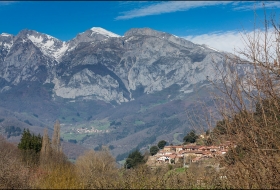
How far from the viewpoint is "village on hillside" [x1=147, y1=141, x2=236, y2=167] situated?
9.18 meters

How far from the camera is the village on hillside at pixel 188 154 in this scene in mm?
9181

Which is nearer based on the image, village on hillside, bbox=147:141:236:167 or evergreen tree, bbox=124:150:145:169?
village on hillside, bbox=147:141:236:167

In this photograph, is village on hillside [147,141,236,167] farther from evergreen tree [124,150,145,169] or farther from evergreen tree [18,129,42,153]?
evergreen tree [18,129,42,153]

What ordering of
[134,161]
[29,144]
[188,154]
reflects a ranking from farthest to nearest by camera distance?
1. [134,161]
2. [188,154]
3. [29,144]

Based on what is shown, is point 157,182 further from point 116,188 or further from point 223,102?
point 223,102

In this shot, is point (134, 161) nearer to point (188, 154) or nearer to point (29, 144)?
point (188, 154)

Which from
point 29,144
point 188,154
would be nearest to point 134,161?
point 188,154

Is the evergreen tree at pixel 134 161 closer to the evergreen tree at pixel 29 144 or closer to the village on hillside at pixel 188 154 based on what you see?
the village on hillside at pixel 188 154

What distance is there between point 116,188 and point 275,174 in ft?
10.8

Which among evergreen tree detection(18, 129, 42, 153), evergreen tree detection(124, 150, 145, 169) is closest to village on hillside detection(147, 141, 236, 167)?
evergreen tree detection(124, 150, 145, 169)

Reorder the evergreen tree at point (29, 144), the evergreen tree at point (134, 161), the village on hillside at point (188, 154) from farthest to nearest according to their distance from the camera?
1. the evergreen tree at point (134, 161)
2. the evergreen tree at point (29, 144)
3. the village on hillside at point (188, 154)

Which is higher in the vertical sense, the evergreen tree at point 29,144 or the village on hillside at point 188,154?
the evergreen tree at point 29,144

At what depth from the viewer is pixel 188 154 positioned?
64.2 meters

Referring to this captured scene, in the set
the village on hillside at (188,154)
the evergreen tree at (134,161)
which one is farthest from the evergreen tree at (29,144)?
the evergreen tree at (134,161)
